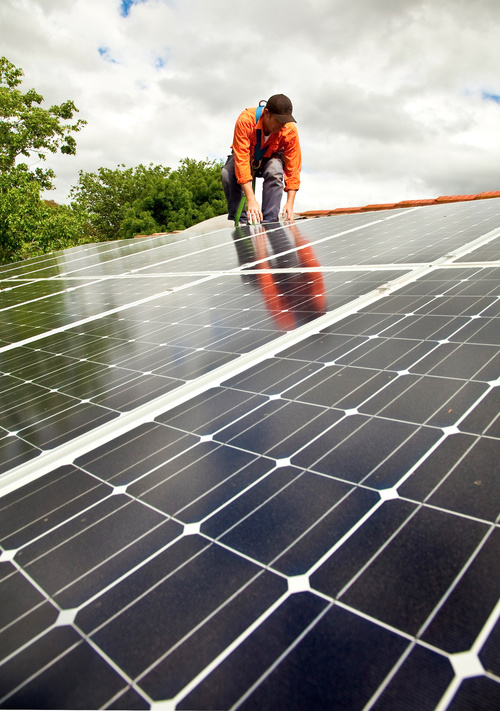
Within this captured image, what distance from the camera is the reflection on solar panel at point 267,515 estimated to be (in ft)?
4.31

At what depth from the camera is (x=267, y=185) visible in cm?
1296

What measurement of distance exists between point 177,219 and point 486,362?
4337 cm

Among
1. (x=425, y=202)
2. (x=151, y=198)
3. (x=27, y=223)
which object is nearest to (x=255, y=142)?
(x=425, y=202)

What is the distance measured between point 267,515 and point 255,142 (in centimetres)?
1120

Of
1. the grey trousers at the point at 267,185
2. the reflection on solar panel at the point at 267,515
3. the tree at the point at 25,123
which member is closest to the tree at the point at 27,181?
the tree at the point at 25,123

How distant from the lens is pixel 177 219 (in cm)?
4388

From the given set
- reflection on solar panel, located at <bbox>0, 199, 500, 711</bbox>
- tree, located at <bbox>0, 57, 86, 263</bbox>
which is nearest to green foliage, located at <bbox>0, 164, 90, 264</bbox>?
tree, located at <bbox>0, 57, 86, 263</bbox>

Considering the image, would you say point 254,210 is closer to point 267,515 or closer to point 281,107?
point 281,107

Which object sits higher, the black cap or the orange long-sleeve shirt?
the black cap

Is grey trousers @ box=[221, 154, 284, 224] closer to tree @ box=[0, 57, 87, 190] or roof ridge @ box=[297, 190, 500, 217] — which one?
roof ridge @ box=[297, 190, 500, 217]

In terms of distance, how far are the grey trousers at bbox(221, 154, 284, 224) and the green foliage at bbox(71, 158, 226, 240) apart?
27861 mm

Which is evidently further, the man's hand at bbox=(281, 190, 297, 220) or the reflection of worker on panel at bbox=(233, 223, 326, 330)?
the man's hand at bbox=(281, 190, 297, 220)

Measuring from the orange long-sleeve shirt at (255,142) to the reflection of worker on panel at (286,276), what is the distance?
2.09m

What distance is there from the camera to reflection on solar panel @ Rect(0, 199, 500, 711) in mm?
1314
